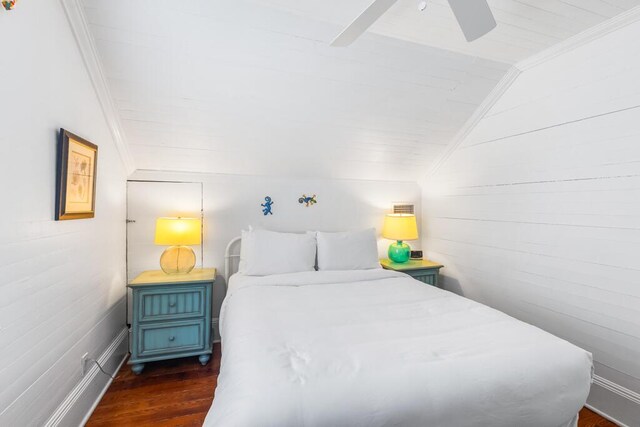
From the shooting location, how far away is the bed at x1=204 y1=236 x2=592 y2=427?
1025 millimetres

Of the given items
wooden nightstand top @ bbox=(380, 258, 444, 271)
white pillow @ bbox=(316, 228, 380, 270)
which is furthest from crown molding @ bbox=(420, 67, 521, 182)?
white pillow @ bbox=(316, 228, 380, 270)

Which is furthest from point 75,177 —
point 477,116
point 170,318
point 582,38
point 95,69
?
point 582,38

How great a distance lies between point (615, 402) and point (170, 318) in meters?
3.06

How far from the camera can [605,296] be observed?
6.32 ft

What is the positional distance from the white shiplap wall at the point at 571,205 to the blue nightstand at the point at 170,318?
2506mm

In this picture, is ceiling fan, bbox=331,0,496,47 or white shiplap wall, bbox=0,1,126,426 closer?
white shiplap wall, bbox=0,1,126,426

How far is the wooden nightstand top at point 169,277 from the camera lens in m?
2.33

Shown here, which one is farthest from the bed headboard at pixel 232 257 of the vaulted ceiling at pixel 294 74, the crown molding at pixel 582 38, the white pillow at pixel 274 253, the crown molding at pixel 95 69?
the crown molding at pixel 582 38

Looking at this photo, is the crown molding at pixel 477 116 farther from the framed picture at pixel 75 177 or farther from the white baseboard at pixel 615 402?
the framed picture at pixel 75 177

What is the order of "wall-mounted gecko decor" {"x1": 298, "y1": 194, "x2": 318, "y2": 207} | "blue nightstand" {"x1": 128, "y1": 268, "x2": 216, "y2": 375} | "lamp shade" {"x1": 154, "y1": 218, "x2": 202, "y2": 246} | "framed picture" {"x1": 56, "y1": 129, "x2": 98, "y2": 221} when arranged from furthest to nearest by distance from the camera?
"wall-mounted gecko decor" {"x1": 298, "y1": 194, "x2": 318, "y2": 207} → "lamp shade" {"x1": 154, "y1": 218, "x2": 202, "y2": 246} → "blue nightstand" {"x1": 128, "y1": 268, "x2": 216, "y2": 375} → "framed picture" {"x1": 56, "y1": 129, "x2": 98, "y2": 221}

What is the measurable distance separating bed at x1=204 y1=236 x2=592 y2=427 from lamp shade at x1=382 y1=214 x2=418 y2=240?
1434 mm

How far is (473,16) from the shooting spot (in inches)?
53.4

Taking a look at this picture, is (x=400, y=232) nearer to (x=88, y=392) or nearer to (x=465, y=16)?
(x=465, y=16)

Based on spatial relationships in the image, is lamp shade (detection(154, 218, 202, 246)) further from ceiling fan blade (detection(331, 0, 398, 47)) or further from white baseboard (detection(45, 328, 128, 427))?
ceiling fan blade (detection(331, 0, 398, 47))
